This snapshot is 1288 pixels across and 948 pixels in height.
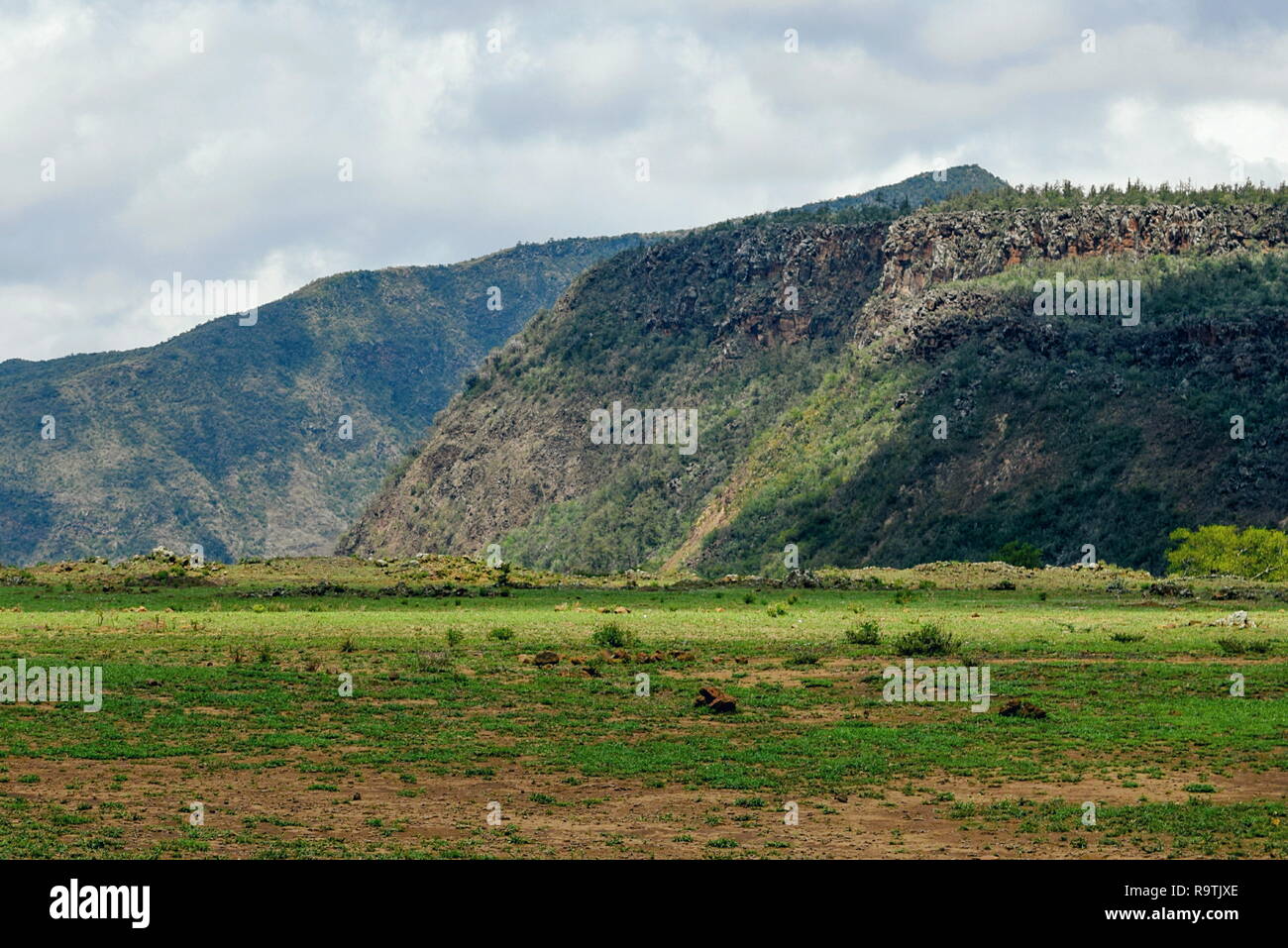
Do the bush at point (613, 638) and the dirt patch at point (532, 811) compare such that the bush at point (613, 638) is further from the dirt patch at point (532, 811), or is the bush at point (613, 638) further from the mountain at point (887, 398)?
the mountain at point (887, 398)

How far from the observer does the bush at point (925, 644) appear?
45.0 metres

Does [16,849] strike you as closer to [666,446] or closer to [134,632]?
[134,632]

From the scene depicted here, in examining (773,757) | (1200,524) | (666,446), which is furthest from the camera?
(666,446)

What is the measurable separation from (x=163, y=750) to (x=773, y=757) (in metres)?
10.5

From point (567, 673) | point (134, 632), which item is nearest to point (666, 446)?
point (134, 632)

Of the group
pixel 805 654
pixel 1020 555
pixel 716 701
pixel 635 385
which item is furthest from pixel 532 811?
pixel 635 385

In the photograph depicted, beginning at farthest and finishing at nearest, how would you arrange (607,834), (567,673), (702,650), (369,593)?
(369,593) < (702,650) < (567,673) < (607,834)

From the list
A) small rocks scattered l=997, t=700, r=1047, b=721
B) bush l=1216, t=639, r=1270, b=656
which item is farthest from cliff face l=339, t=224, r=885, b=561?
small rocks scattered l=997, t=700, r=1047, b=721

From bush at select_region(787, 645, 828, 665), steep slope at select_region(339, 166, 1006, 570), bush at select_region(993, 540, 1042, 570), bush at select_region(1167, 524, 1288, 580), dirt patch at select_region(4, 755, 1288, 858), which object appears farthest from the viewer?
steep slope at select_region(339, 166, 1006, 570)

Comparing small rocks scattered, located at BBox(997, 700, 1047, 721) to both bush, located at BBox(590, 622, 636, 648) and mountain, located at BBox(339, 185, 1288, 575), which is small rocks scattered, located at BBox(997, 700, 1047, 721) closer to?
bush, located at BBox(590, 622, 636, 648)

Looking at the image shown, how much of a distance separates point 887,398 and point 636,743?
9665cm

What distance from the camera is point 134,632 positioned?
168ft

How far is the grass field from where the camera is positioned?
2161 cm

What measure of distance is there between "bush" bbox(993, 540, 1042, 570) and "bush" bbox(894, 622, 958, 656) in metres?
50.9
